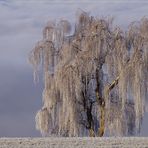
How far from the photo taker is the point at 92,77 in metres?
22.0

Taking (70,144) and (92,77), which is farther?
(92,77)

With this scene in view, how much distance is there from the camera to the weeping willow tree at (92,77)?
20859 millimetres

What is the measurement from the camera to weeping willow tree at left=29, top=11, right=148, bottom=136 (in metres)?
20.9

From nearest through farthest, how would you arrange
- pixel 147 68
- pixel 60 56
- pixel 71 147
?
pixel 71 147 → pixel 147 68 → pixel 60 56

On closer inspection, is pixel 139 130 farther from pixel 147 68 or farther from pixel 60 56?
pixel 60 56

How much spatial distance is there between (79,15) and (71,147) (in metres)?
11.1

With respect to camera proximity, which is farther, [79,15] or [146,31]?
[79,15]

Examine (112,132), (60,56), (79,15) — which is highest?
(79,15)

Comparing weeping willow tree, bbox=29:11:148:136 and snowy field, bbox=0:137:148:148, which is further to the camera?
weeping willow tree, bbox=29:11:148:136

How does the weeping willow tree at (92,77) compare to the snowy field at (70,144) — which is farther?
the weeping willow tree at (92,77)

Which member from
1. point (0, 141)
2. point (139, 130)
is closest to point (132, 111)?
point (139, 130)

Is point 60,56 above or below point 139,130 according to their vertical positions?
above

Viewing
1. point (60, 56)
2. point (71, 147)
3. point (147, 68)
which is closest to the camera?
point (71, 147)

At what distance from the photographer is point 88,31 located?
862 inches
